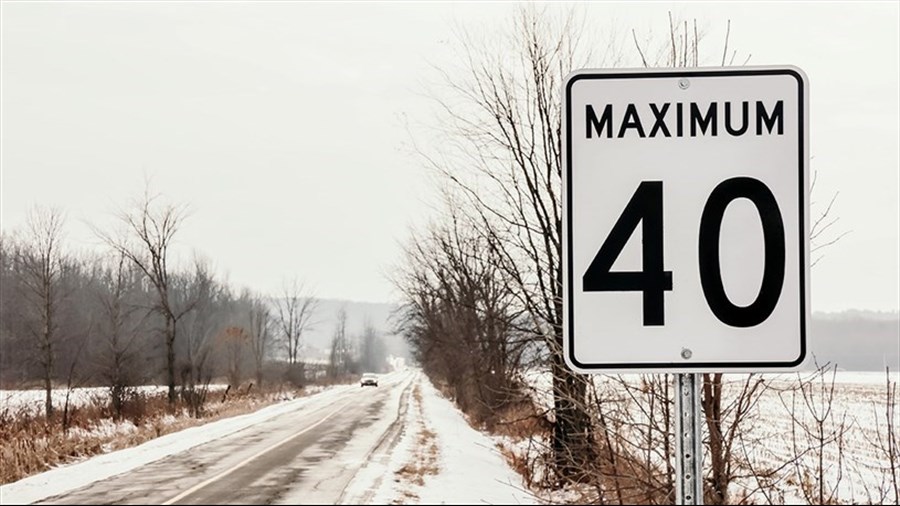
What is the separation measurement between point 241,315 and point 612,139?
310ft

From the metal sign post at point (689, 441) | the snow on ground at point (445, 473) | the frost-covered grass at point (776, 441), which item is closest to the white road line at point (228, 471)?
the snow on ground at point (445, 473)

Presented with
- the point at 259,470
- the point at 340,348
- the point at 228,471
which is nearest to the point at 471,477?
the point at 259,470

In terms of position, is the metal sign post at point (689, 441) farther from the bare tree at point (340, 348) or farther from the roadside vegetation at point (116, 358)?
the bare tree at point (340, 348)

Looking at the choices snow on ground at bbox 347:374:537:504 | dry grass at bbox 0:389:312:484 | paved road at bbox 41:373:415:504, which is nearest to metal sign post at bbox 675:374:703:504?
snow on ground at bbox 347:374:537:504

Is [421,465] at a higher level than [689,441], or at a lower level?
lower

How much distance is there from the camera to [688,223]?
1940 mm

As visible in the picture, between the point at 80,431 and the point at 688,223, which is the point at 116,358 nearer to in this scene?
the point at 80,431

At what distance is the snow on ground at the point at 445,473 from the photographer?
1152cm

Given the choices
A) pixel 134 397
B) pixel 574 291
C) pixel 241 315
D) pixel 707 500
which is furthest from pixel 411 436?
pixel 241 315

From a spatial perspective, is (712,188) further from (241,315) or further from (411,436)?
(241,315)

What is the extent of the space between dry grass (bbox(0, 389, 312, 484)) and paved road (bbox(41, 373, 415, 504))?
205cm

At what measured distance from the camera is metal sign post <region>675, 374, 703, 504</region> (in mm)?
1868

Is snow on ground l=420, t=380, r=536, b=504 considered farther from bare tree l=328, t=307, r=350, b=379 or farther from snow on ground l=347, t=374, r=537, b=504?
A: bare tree l=328, t=307, r=350, b=379

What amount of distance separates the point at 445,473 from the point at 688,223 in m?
12.3
